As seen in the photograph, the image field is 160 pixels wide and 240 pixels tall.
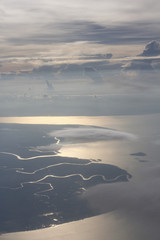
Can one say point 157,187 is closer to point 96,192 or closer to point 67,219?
point 96,192

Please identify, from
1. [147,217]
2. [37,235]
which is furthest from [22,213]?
[147,217]

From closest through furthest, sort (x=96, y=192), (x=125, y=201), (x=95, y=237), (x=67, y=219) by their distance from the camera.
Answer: (x=95, y=237), (x=67, y=219), (x=125, y=201), (x=96, y=192)

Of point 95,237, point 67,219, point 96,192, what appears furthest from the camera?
point 96,192

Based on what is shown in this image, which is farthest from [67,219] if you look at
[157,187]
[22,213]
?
[157,187]

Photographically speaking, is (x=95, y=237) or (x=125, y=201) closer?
(x=95, y=237)

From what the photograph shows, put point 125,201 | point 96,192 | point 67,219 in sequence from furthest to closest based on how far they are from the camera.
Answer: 1. point 96,192
2. point 125,201
3. point 67,219

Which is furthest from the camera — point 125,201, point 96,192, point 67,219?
point 96,192

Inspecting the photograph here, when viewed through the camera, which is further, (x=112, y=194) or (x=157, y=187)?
(x=157, y=187)

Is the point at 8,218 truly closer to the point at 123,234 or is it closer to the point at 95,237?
the point at 95,237
